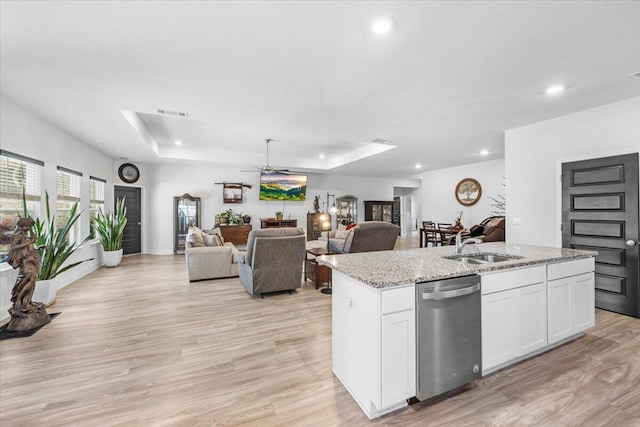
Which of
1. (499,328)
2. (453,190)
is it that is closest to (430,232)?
(453,190)

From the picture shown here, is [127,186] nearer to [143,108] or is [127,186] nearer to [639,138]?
[143,108]

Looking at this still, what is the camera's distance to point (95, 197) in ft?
20.5

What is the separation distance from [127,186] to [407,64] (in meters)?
7.81

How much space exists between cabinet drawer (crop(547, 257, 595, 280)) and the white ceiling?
1823mm

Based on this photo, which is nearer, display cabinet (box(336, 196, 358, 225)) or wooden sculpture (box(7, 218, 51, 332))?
wooden sculpture (box(7, 218, 51, 332))

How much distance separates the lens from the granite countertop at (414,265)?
5.62 ft

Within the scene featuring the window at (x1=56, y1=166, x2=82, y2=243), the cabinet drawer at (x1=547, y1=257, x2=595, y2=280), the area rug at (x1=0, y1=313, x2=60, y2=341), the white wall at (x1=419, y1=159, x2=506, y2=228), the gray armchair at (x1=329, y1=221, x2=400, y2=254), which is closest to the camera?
the cabinet drawer at (x1=547, y1=257, x2=595, y2=280)

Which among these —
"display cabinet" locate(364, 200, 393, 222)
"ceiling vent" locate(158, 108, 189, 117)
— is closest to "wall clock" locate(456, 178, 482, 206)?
"display cabinet" locate(364, 200, 393, 222)

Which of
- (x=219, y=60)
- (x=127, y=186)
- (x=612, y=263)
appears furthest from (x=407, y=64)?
(x=127, y=186)

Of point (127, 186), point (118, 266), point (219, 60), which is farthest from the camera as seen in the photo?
point (127, 186)

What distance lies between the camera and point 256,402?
1.85 metres

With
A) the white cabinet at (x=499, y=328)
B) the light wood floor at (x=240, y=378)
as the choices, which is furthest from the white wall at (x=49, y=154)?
the white cabinet at (x=499, y=328)

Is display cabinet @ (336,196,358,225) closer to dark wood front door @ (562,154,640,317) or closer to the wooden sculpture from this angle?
dark wood front door @ (562,154,640,317)

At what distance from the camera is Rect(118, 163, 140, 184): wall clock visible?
7210mm
